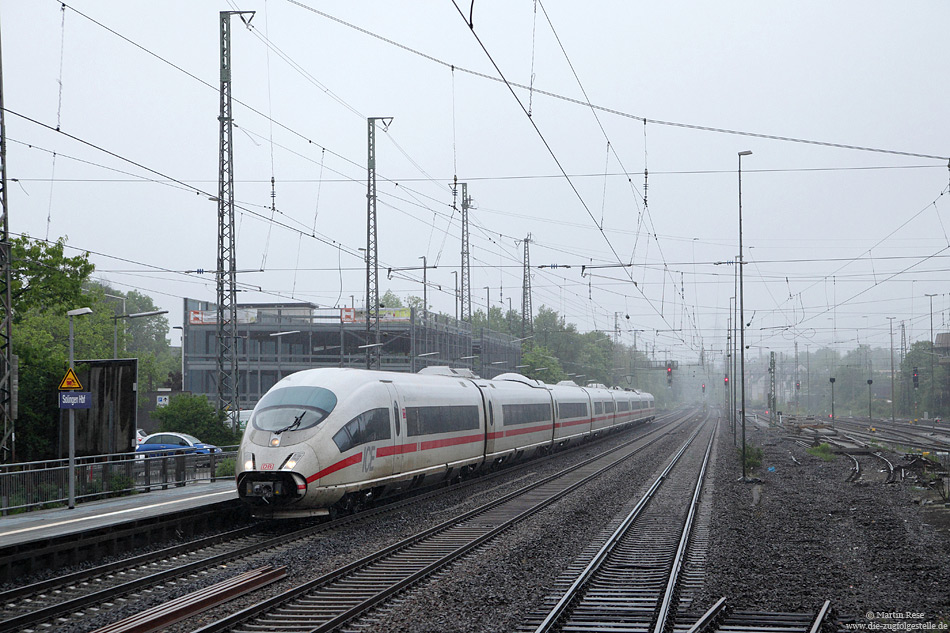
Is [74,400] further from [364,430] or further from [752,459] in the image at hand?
[752,459]

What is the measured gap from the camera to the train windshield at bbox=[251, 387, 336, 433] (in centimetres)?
1725

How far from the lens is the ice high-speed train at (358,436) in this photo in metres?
16.7

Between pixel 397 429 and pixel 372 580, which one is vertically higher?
pixel 397 429

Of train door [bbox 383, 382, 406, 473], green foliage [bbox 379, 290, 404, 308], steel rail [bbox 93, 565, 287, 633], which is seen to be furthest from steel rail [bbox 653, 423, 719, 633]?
green foliage [bbox 379, 290, 404, 308]

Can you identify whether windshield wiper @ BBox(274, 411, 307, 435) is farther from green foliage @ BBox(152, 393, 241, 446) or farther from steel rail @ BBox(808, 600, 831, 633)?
green foliage @ BBox(152, 393, 241, 446)

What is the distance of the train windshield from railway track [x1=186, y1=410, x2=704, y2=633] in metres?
3.16

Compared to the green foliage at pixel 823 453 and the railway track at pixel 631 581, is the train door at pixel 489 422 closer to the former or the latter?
the railway track at pixel 631 581

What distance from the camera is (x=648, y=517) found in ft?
63.7

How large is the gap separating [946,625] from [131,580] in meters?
10.1

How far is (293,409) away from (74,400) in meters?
4.90

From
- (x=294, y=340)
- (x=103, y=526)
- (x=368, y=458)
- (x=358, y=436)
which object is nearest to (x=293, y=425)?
(x=358, y=436)

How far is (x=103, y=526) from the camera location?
1434cm

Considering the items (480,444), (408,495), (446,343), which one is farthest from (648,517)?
(446,343)

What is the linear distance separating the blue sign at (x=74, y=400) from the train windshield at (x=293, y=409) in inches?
150
